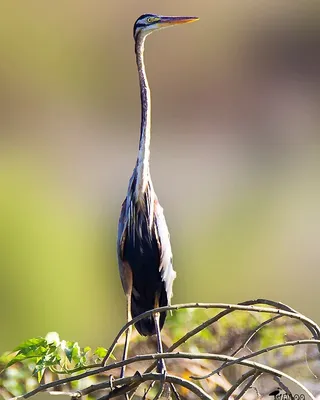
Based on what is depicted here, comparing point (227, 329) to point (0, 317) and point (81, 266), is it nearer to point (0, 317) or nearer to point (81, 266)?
point (0, 317)

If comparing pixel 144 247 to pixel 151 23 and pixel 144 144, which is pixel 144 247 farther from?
pixel 151 23

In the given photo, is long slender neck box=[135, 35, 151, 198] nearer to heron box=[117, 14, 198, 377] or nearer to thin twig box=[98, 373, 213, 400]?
heron box=[117, 14, 198, 377]

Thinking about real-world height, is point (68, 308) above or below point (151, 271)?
below

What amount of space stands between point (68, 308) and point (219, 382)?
2.24 metres

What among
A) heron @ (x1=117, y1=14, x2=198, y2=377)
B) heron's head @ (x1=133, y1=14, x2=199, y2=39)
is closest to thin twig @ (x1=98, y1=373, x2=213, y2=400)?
heron @ (x1=117, y1=14, x2=198, y2=377)

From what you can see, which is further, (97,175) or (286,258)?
(97,175)

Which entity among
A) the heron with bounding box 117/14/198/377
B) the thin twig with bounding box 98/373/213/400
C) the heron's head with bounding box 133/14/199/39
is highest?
the heron's head with bounding box 133/14/199/39

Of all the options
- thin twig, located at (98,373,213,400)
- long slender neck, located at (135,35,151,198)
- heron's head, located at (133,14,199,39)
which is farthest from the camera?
heron's head, located at (133,14,199,39)

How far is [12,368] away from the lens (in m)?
1.36

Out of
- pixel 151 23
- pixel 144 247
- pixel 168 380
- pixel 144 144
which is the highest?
pixel 151 23

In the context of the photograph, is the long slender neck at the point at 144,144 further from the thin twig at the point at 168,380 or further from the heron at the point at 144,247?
the thin twig at the point at 168,380

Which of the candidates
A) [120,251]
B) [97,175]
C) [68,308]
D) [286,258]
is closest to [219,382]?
[120,251]

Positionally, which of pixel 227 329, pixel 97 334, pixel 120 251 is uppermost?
pixel 120 251

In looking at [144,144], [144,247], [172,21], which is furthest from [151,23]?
[144,247]
